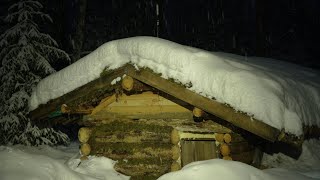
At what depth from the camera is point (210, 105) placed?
5.75m

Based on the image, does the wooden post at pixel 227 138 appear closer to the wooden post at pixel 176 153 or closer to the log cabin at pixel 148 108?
the log cabin at pixel 148 108

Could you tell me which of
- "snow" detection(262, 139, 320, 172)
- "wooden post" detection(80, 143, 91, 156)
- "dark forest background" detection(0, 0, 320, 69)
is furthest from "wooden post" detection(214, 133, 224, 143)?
"dark forest background" detection(0, 0, 320, 69)

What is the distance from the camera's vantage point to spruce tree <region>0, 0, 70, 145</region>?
38.1 feet

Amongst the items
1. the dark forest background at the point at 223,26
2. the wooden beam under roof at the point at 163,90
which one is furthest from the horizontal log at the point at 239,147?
the dark forest background at the point at 223,26

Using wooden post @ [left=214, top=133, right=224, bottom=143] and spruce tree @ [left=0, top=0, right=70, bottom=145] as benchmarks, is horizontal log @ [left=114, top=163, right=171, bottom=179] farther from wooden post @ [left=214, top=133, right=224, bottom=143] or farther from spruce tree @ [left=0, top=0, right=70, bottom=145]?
spruce tree @ [left=0, top=0, right=70, bottom=145]

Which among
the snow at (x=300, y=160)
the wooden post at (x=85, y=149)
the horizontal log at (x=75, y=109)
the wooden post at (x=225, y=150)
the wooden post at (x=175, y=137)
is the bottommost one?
the snow at (x=300, y=160)

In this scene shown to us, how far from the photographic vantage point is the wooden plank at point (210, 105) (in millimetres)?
5234

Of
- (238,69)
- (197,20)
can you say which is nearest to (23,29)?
(238,69)

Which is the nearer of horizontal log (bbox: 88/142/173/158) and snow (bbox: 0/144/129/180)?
snow (bbox: 0/144/129/180)

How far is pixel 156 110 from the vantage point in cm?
718

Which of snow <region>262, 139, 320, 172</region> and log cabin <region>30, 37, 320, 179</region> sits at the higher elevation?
log cabin <region>30, 37, 320, 179</region>

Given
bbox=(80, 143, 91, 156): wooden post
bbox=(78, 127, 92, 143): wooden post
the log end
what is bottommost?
bbox=(80, 143, 91, 156): wooden post

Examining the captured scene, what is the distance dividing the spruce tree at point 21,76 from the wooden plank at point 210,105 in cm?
672

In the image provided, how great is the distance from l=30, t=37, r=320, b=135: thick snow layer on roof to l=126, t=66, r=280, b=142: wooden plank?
3.7 inches
